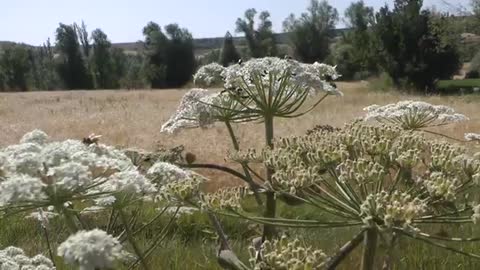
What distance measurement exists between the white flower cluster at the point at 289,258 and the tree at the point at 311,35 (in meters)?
76.6

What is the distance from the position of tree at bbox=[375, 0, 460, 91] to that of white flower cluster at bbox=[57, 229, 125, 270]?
143ft

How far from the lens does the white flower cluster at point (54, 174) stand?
5.48 feet

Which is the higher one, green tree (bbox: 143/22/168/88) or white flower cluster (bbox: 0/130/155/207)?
white flower cluster (bbox: 0/130/155/207)

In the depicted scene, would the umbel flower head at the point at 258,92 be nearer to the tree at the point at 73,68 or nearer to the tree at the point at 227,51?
the tree at the point at 227,51

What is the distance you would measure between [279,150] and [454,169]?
54 cm

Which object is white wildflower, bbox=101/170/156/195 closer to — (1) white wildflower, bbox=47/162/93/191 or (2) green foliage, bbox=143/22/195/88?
(1) white wildflower, bbox=47/162/93/191

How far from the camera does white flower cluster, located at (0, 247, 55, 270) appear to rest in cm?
217

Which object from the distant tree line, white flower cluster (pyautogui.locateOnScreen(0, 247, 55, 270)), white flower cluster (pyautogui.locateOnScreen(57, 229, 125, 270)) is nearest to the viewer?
white flower cluster (pyautogui.locateOnScreen(57, 229, 125, 270))

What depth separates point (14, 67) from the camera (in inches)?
3029

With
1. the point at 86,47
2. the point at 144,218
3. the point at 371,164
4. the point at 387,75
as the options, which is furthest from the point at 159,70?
the point at 371,164

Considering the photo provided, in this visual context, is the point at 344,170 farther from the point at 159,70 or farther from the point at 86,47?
the point at 86,47

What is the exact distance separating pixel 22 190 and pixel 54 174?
0.44 ft

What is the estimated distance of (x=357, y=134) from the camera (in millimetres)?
2152

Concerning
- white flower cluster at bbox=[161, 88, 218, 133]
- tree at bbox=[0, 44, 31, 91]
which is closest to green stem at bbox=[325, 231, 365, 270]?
white flower cluster at bbox=[161, 88, 218, 133]
